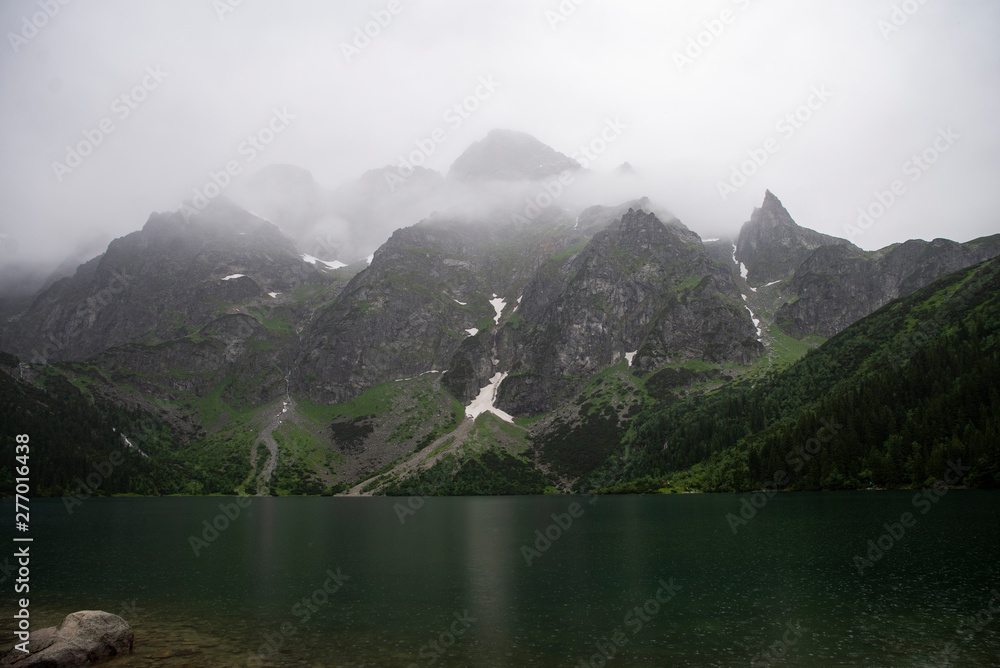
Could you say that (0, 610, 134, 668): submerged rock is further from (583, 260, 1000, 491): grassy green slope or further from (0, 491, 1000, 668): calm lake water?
(583, 260, 1000, 491): grassy green slope

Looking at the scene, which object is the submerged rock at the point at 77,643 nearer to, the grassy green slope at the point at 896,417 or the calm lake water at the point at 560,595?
the calm lake water at the point at 560,595

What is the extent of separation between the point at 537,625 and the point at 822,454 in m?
135

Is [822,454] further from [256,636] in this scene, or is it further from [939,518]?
[256,636]

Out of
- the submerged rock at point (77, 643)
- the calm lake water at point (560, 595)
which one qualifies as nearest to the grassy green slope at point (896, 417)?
the calm lake water at point (560, 595)

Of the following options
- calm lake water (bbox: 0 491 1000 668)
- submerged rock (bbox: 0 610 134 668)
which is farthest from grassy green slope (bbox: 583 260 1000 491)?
submerged rock (bbox: 0 610 134 668)

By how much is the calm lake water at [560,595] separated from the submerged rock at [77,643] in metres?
1.61

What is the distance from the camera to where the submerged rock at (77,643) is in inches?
973

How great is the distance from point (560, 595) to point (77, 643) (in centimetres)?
2924

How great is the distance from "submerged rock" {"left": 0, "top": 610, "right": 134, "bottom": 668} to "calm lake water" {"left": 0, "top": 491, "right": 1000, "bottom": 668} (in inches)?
63.5

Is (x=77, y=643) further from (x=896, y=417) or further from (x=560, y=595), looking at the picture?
(x=896, y=417)

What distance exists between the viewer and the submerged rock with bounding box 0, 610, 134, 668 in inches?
973

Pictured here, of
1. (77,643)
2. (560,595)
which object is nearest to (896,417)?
(560,595)

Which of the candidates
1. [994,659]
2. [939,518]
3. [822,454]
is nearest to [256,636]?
[994,659]

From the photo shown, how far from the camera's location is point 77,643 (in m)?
26.0
